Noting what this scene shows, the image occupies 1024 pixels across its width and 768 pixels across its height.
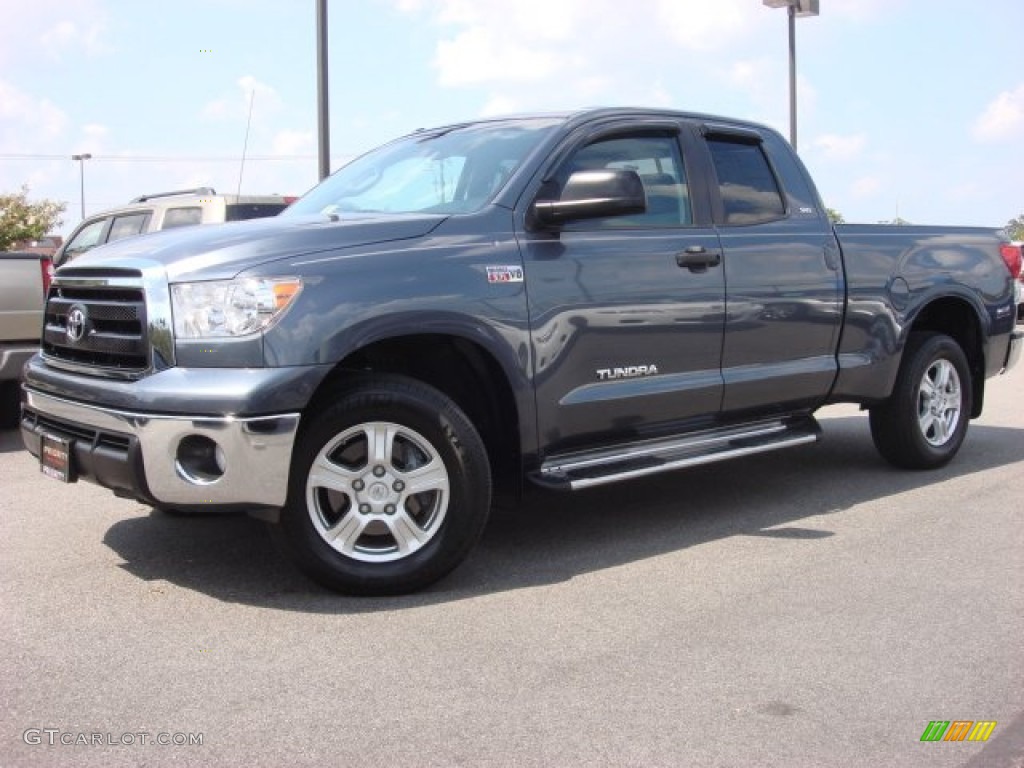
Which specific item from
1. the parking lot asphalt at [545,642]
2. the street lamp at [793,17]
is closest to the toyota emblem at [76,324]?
the parking lot asphalt at [545,642]

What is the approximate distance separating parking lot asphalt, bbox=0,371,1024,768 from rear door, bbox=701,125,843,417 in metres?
0.69

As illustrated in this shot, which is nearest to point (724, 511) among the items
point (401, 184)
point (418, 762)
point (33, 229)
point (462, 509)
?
point (462, 509)

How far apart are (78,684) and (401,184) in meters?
2.77

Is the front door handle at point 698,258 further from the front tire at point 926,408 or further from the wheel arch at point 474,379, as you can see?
the front tire at point 926,408

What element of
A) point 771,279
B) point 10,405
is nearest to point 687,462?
point 771,279

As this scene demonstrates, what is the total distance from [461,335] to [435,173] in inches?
44.9

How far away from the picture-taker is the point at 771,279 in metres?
5.70

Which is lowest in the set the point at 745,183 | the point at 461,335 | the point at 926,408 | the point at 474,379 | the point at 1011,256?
the point at 926,408

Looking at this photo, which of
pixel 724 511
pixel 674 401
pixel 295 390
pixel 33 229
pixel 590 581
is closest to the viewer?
pixel 295 390

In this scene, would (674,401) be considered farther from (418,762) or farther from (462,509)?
(418,762)

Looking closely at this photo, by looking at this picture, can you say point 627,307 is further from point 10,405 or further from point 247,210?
point 247,210

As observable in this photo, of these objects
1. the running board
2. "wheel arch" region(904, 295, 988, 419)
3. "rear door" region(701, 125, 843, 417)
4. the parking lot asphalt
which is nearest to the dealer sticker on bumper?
the parking lot asphalt

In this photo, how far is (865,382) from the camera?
20.7 feet

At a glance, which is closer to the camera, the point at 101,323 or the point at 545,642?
the point at 545,642
